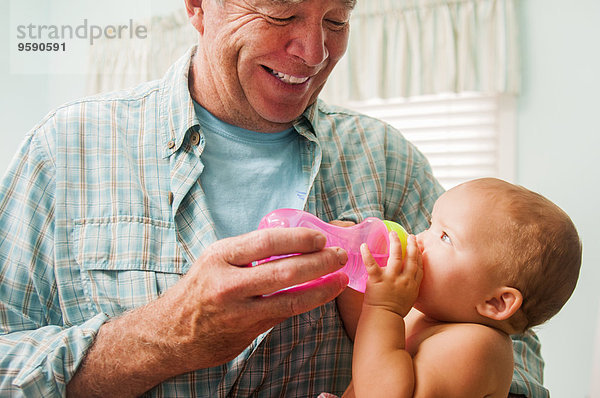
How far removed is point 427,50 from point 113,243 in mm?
2558

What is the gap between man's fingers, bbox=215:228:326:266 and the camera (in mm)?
893

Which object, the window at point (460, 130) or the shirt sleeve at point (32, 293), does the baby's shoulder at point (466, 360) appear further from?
the window at point (460, 130)

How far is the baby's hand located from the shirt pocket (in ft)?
1.43

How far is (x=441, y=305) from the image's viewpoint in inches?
46.7

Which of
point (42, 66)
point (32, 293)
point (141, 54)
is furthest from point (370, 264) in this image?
point (42, 66)

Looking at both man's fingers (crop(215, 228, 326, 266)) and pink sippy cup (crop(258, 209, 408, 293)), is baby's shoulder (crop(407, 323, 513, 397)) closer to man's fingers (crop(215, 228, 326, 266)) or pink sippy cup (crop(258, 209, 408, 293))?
pink sippy cup (crop(258, 209, 408, 293))

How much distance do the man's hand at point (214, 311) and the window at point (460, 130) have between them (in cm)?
251

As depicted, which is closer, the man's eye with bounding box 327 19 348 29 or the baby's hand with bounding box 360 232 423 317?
the baby's hand with bounding box 360 232 423 317

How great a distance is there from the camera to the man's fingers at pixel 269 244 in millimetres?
893

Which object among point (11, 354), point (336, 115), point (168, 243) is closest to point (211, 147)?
point (168, 243)

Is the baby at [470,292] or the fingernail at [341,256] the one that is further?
the baby at [470,292]

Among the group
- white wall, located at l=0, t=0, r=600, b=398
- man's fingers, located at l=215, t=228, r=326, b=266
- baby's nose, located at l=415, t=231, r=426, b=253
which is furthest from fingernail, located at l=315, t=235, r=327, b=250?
white wall, located at l=0, t=0, r=600, b=398

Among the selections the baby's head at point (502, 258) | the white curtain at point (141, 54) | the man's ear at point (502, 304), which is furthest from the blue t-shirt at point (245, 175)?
the white curtain at point (141, 54)

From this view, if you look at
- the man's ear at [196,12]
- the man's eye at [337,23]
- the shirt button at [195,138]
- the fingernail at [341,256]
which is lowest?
the fingernail at [341,256]
